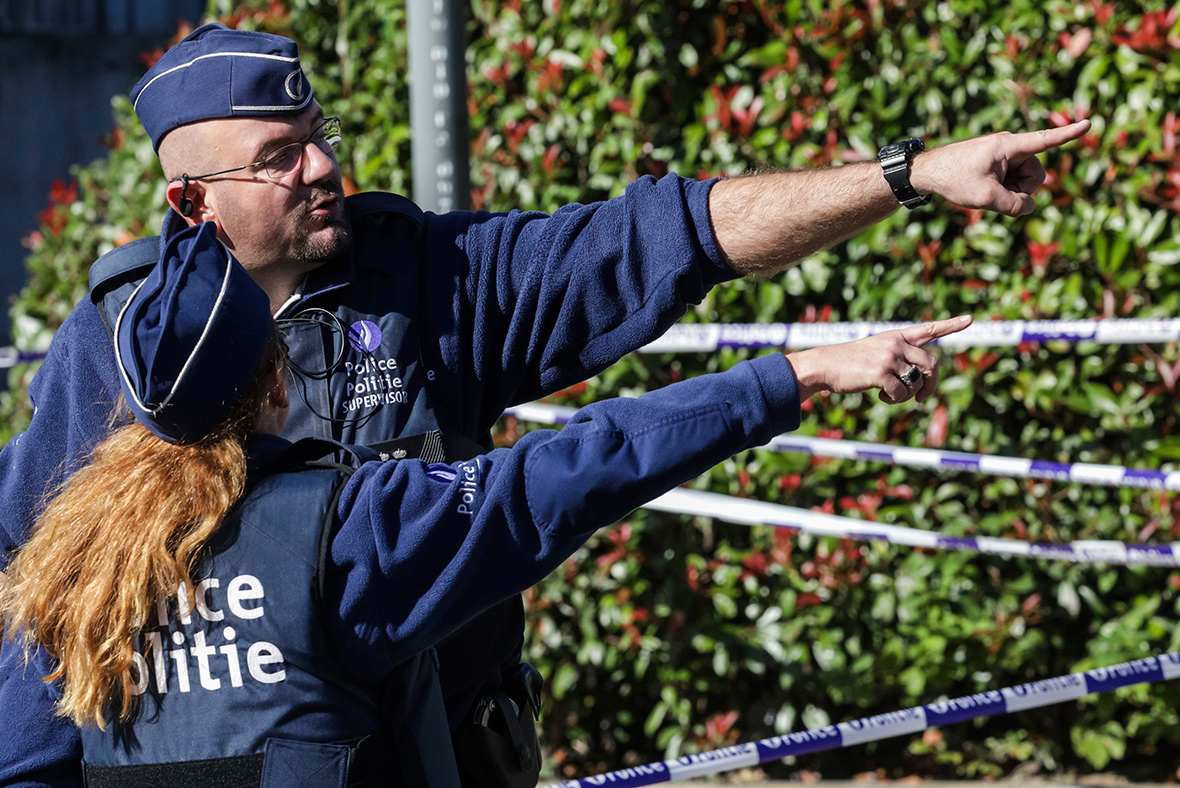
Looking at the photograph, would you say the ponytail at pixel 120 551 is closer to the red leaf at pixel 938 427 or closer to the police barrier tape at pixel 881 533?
the police barrier tape at pixel 881 533

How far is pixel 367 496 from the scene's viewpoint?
150cm

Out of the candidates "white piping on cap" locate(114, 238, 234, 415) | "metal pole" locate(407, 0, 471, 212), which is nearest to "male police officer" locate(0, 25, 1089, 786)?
"white piping on cap" locate(114, 238, 234, 415)

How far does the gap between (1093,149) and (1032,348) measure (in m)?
0.59

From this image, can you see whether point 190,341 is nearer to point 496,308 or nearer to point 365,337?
point 365,337

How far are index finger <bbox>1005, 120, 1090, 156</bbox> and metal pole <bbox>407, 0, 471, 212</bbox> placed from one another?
4.43 ft

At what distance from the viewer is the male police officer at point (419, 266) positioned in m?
1.98

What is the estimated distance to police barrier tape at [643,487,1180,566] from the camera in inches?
123

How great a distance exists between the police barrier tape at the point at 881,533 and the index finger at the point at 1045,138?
4.93ft

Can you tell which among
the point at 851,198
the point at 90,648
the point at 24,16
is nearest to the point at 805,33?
the point at 851,198

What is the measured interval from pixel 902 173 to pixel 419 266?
2.78ft

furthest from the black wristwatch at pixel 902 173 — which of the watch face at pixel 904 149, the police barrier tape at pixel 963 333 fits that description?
the police barrier tape at pixel 963 333

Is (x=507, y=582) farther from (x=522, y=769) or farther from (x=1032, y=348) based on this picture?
(x=1032, y=348)

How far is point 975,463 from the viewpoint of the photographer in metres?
3.13

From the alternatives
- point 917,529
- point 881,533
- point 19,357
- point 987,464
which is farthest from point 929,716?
point 19,357
